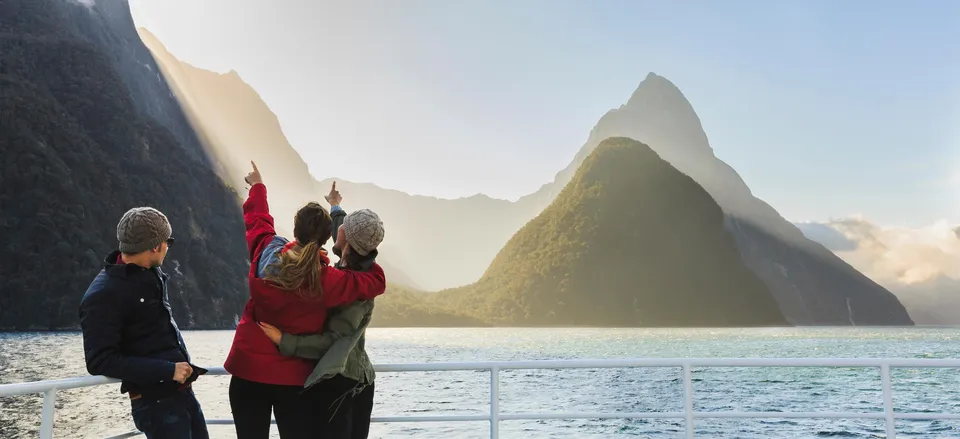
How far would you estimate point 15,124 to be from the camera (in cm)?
9419

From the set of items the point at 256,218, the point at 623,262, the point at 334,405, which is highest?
the point at 623,262

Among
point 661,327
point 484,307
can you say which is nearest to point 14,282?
point 484,307

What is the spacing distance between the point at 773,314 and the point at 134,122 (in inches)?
6000

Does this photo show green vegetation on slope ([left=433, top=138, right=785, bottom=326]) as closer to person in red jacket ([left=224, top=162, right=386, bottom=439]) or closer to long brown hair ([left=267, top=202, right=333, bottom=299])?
person in red jacket ([left=224, top=162, right=386, bottom=439])

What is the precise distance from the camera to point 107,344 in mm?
2549

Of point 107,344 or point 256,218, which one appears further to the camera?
point 256,218

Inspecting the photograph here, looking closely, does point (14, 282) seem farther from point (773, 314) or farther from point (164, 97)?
point (773, 314)

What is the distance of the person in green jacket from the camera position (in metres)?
2.77

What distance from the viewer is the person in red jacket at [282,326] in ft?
8.97

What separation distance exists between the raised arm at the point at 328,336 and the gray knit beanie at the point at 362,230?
221mm

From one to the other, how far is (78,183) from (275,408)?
10689cm

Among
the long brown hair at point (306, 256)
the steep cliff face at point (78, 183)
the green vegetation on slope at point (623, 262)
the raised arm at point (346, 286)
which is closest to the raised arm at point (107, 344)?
the long brown hair at point (306, 256)

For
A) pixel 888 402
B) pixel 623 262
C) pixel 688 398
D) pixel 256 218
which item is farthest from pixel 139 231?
pixel 623 262

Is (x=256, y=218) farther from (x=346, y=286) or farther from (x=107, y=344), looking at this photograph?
(x=107, y=344)
